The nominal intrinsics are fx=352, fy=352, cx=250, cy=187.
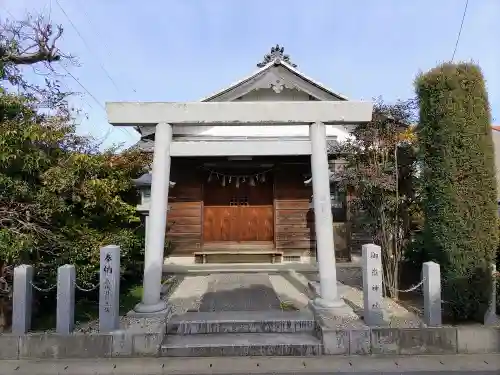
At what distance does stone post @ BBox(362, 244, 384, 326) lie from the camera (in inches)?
231

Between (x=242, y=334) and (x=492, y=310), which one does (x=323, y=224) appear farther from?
Result: (x=492, y=310)

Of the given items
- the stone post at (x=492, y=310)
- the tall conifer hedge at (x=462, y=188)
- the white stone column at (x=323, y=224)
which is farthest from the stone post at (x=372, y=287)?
the stone post at (x=492, y=310)

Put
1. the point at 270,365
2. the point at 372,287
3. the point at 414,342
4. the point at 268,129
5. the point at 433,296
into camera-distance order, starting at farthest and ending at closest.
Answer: the point at 268,129 → the point at 372,287 → the point at 433,296 → the point at 414,342 → the point at 270,365

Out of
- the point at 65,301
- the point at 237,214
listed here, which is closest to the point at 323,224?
the point at 65,301

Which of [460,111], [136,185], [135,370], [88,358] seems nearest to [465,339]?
[460,111]

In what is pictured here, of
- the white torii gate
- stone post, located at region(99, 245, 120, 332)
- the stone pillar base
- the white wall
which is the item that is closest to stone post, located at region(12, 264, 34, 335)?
stone post, located at region(99, 245, 120, 332)

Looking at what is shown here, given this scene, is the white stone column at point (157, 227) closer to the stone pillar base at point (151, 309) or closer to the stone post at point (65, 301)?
the stone pillar base at point (151, 309)

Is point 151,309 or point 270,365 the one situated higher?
point 151,309

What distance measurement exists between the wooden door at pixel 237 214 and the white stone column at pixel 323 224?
6674mm

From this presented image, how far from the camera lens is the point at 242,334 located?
20.1ft

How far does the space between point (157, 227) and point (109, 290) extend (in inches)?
51.4

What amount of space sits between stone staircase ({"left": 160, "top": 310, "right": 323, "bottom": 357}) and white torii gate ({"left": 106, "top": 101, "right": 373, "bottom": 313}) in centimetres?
56

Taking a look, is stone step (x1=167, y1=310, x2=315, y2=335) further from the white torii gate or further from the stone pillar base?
the white torii gate

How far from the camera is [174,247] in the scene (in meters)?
12.7
